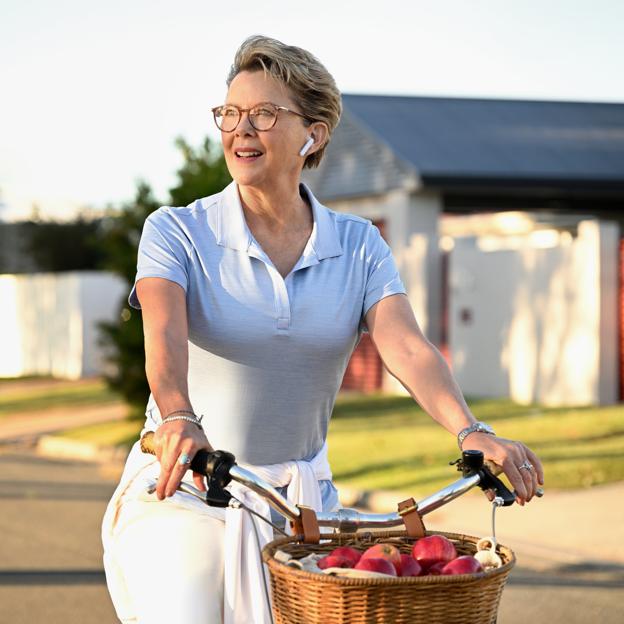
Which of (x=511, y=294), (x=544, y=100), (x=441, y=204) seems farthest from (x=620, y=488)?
(x=544, y=100)

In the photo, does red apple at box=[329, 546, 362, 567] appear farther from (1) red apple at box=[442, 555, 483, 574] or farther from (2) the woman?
(2) the woman

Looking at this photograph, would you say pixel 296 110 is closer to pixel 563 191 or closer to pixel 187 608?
pixel 187 608

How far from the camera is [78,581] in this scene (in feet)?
26.0

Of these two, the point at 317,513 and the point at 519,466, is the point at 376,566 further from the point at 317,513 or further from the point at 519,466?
the point at 519,466

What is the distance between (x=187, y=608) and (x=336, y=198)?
20.8m

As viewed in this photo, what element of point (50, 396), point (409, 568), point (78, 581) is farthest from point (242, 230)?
point (50, 396)

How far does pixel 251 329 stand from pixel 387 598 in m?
0.88

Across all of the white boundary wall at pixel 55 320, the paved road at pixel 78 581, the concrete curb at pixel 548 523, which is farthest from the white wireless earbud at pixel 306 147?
the white boundary wall at pixel 55 320

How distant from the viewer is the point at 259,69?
316cm

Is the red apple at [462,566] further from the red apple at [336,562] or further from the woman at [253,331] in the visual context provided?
the woman at [253,331]

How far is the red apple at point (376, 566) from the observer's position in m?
2.40

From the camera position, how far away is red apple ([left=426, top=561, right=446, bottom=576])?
2496mm

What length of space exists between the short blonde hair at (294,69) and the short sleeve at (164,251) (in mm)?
408

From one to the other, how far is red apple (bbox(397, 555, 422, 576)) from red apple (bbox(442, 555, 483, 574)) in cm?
6
